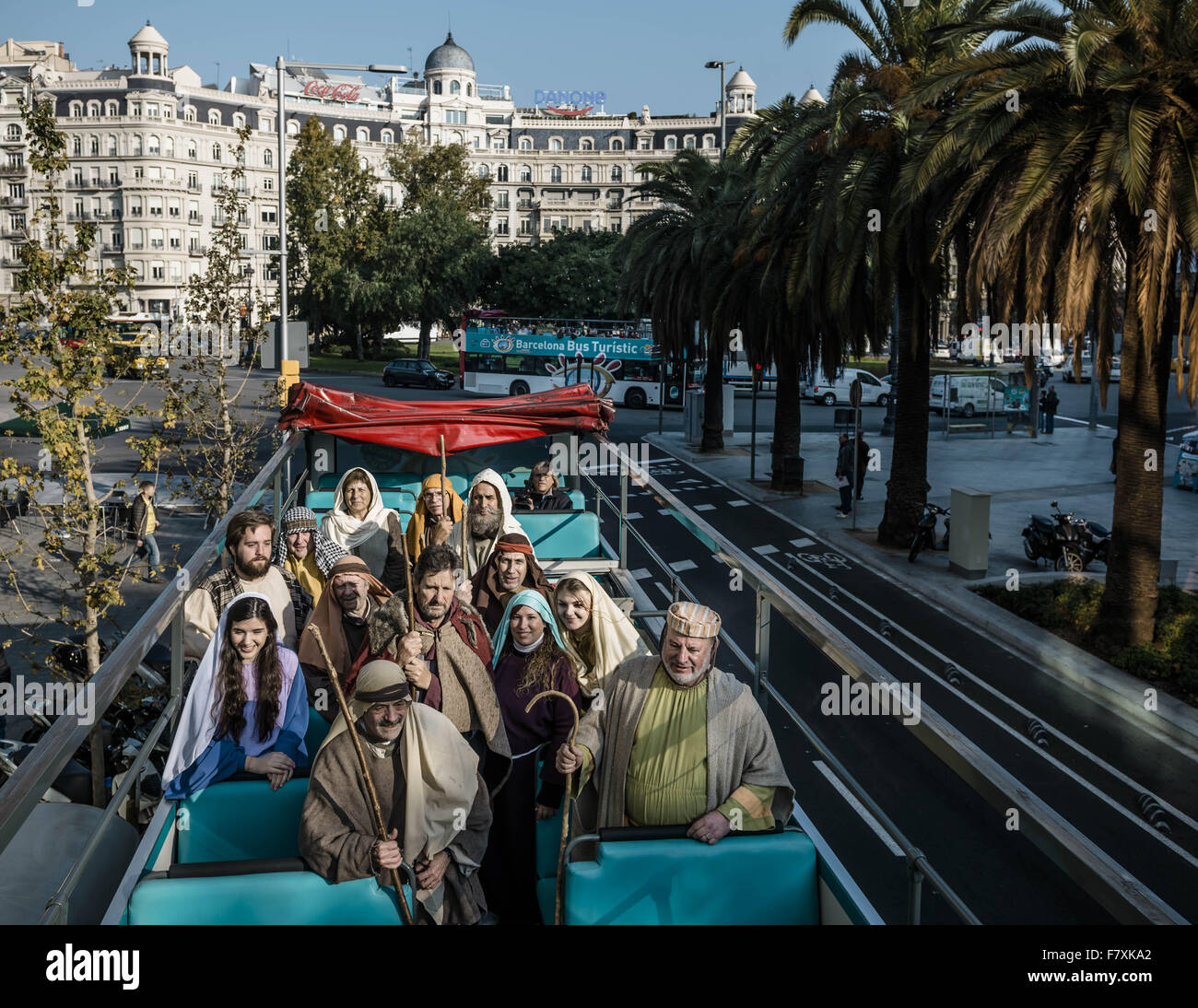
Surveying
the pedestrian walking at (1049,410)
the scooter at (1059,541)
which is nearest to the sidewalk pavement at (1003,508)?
the scooter at (1059,541)

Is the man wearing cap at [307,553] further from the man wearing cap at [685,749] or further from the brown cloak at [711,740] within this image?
the man wearing cap at [685,749]

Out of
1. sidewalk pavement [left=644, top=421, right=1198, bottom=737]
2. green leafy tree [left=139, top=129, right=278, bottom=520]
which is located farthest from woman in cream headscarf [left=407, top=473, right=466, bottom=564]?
green leafy tree [left=139, top=129, right=278, bottom=520]

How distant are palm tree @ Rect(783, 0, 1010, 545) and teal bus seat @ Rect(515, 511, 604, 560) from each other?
33.4ft

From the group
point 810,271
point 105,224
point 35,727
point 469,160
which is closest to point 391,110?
point 469,160

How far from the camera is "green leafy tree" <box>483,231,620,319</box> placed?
7012 cm

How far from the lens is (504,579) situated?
6781 millimetres

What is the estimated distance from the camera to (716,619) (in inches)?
177

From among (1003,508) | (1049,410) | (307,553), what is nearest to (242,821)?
(307,553)

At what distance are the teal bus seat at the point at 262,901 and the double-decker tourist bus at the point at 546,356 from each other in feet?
167

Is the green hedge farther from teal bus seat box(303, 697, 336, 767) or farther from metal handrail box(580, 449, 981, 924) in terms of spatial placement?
teal bus seat box(303, 697, 336, 767)

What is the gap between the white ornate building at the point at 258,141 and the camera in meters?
105
